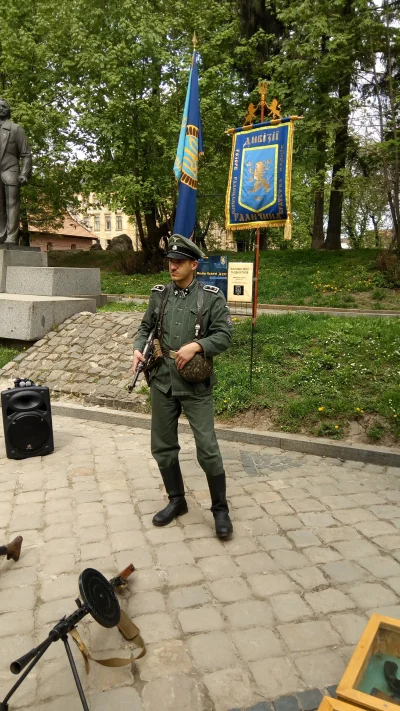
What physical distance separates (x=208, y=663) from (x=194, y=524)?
1414 mm

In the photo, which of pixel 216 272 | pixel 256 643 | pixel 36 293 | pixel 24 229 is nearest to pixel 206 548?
pixel 256 643

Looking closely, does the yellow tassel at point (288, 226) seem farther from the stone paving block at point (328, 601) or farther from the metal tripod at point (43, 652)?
the metal tripod at point (43, 652)

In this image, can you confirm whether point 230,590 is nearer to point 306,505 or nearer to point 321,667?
point 321,667

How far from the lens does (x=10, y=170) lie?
1077cm

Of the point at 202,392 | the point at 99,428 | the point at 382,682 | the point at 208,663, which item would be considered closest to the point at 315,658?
the point at 208,663

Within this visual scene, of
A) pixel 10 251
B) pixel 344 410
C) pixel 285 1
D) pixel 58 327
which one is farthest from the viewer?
pixel 285 1

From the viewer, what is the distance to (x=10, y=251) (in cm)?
1094

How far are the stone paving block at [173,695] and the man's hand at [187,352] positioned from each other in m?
1.80

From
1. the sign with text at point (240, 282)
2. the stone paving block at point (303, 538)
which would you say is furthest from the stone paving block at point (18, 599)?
the sign with text at point (240, 282)

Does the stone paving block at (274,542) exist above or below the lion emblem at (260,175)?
below

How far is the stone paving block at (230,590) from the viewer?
3.09 metres

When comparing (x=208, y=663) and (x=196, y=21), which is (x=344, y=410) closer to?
(x=208, y=663)

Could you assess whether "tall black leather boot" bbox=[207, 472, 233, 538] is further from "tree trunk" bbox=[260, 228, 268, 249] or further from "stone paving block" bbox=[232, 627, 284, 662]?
"tree trunk" bbox=[260, 228, 268, 249]

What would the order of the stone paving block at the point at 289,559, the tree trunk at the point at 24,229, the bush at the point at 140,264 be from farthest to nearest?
the tree trunk at the point at 24,229 → the bush at the point at 140,264 → the stone paving block at the point at 289,559
